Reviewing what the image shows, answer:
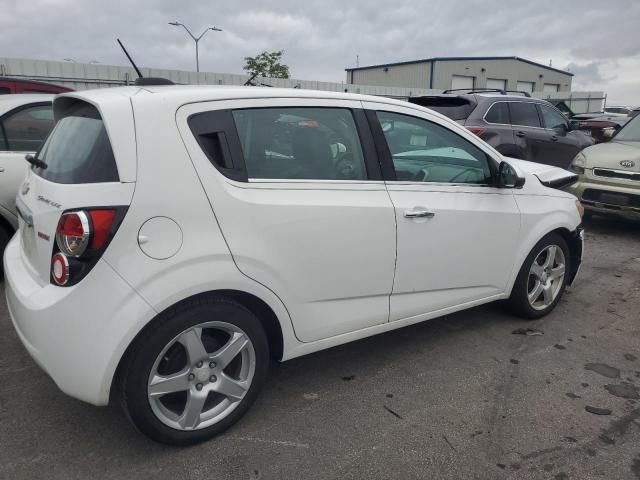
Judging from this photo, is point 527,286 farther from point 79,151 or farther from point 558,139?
point 558,139

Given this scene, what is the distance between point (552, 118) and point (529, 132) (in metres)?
1.05

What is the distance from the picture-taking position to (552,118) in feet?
30.1

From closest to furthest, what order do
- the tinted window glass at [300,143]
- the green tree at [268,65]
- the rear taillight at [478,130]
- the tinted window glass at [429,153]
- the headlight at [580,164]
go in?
1. the tinted window glass at [300,143]
2. the tinted window glass at [429,153]
3. the headlight at [580,164]
4. the rear taillight at [478,130]
5. the green tree at [268,65]

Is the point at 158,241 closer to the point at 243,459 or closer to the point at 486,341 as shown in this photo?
the point at 243,459

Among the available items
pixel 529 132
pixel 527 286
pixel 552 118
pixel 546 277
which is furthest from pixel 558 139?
pixel 527 286

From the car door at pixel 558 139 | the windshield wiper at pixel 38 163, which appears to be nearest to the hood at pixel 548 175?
the windshield wiper at pixel 38 163

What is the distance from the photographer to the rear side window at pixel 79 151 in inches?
86.5

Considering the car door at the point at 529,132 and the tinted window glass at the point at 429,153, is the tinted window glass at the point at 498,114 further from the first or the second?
the tinted window glass at the point at 429,153

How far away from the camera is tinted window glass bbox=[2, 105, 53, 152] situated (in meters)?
4.51

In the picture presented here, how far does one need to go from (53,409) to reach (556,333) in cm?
338

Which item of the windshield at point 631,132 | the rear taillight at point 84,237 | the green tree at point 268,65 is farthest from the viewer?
the green tree at point 268,65

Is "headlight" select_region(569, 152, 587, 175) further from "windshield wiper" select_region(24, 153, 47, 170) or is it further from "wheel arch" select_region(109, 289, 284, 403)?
"windshield wiper" select_region(24, 153, 47, 170)

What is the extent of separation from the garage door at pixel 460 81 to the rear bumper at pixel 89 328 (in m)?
47.2

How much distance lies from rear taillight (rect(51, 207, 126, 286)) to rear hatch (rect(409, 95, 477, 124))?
6.75 metres
